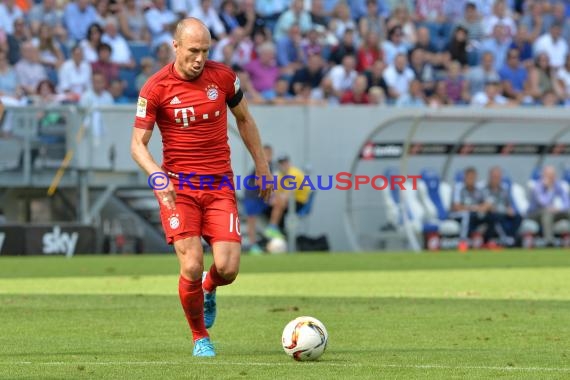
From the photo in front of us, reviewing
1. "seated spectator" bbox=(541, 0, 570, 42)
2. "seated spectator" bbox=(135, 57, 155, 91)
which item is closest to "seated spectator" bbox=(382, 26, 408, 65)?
"seated spectator" bbox=(541, 0, 570, 42)

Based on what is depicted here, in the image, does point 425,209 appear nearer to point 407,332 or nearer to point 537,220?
point 537,220

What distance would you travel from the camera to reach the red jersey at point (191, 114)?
9.48 metres

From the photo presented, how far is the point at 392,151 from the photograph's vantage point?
88.5ft

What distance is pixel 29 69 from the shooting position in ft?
80.0

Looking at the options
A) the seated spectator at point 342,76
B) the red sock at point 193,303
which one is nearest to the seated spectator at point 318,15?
the seated spectator at point 342,76

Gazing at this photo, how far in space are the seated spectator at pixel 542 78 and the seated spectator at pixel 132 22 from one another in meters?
8.95

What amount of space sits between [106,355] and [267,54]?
17.4 metres

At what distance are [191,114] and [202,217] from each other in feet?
2.48

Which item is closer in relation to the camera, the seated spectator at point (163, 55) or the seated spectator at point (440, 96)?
the seated spectator at point (163, 55)

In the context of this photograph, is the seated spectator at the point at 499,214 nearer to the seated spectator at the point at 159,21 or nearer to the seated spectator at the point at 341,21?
the seated spectator at the point at 341,21

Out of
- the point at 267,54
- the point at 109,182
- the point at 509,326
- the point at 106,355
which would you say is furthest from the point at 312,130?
the point at 106,355

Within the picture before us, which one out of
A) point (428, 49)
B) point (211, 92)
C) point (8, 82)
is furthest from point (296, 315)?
point (428, 49)

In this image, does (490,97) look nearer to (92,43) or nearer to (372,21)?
(372,21)

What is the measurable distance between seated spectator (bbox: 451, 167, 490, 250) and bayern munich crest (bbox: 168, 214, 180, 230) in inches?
697
